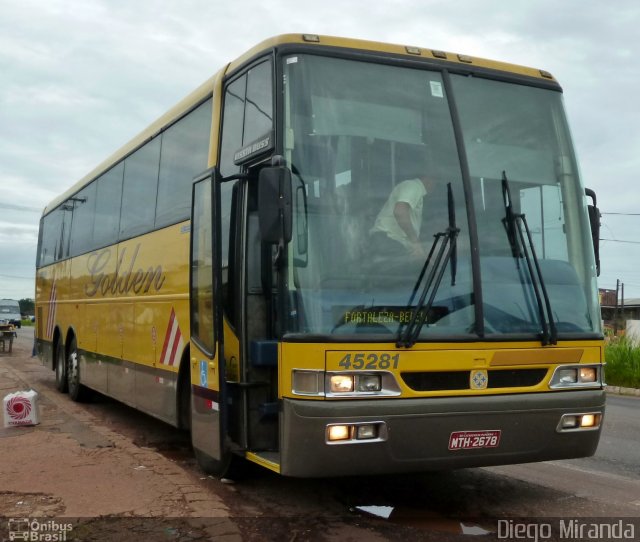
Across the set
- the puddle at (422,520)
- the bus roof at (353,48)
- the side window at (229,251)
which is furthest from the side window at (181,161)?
the puddle at (422,520)

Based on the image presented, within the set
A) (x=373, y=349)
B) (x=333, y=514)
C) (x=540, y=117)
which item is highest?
(x=540, y=117)

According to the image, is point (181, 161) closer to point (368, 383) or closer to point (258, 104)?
point (258, 104)

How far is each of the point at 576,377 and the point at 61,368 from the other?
10.8 metres

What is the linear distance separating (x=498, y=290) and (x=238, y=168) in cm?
233

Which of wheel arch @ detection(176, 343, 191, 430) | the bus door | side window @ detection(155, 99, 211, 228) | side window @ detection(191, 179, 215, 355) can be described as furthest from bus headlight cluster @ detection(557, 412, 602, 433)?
side window @ detection(155, 99, 211, 228)

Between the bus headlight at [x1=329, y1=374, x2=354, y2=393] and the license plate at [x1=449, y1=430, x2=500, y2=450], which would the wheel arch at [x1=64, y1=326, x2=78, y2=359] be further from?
the license plate at [x1=449, y1=430, x2=500, y2=450]

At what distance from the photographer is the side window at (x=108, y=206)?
10.8 meters

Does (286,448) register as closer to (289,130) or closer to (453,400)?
(453,400)

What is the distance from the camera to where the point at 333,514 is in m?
5.99

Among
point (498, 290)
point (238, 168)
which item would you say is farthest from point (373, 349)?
point (238, 168)

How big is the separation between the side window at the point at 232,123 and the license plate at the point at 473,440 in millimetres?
2770

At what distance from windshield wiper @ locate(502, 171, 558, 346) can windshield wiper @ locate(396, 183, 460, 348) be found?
1.62 feet

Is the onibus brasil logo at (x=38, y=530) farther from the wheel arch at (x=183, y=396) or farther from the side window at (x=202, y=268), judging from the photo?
the wheel arch at (x=183, y=396)

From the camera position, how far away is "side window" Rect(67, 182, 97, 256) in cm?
1239
